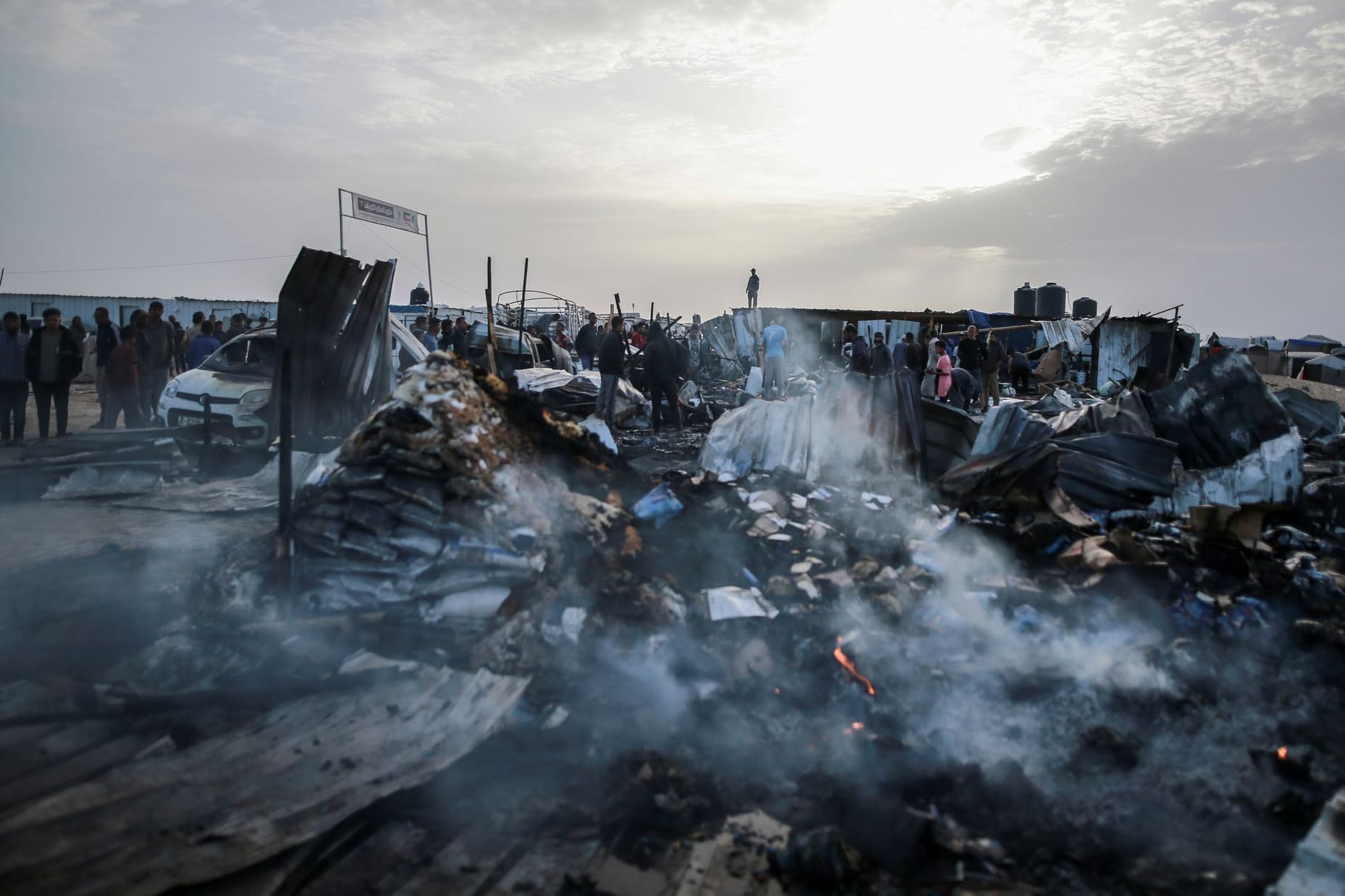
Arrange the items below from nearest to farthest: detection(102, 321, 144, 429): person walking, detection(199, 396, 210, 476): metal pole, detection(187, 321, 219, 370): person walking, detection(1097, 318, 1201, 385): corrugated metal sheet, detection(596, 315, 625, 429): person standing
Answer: detection(199, 396, 210, 476): metal pole
detection(102, 321, 144, 429): person walking
detection(596, 315, 625, 429): person standing
detection(187, 321, 219, 370): person walking
detection(1097, 318, 1201, 385): corrugated metal sheet

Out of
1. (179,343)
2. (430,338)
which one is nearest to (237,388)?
(430,338)

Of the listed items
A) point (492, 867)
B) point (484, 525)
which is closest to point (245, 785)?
point (492, 867)

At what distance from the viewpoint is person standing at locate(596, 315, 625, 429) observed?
412 inches

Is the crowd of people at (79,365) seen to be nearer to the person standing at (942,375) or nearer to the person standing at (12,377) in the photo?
the person standing at (12,377)

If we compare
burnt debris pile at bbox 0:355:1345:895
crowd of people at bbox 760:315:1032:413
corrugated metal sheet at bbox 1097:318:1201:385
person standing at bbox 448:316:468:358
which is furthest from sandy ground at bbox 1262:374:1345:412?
person standing at bbox 448:316:468:358

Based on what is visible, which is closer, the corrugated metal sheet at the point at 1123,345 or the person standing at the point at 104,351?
the person standing at the point at 104,351

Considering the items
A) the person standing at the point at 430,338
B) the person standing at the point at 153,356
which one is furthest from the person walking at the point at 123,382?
the person standing at the point at 430,338

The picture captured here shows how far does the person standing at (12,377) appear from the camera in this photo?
8891mm

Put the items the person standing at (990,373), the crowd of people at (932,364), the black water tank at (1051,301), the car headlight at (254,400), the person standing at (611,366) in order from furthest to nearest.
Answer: the black water tank at (1051,301)
the person standing at (990,373)
the crowd of people at (932,364)
the person standing at (611,366)
the car headlight at (254,400)

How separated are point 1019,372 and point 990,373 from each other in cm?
547

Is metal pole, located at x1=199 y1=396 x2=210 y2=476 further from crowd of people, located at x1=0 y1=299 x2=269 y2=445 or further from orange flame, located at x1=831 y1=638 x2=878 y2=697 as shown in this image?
orange flame, located at x1=831 y1=638 x2=878 y2=697

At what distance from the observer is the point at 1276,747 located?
11.4 feet

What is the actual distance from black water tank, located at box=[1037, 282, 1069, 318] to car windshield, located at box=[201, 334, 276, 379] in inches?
955

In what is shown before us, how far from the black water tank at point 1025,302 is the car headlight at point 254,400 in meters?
24.6
